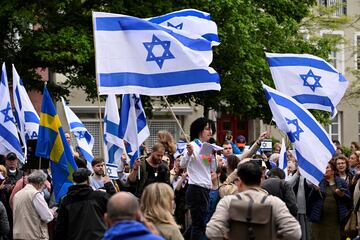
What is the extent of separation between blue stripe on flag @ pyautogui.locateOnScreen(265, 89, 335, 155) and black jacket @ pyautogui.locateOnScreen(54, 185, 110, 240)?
372 centimetres

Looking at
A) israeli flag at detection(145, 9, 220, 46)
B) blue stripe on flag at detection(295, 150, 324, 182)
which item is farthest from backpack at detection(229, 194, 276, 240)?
israeli flag at detection(145, 9, 220, 46)

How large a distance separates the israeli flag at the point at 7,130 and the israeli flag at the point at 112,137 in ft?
5.72

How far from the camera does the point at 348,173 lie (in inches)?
698

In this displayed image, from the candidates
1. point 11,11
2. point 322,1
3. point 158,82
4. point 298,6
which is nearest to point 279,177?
point 158,82

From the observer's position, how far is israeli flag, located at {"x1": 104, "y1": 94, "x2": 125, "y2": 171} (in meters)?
16.6

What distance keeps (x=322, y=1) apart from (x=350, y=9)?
2.23 metres

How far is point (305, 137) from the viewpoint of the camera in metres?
14.7

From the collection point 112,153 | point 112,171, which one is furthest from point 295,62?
point 112,171

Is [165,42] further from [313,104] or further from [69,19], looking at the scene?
[69,19]

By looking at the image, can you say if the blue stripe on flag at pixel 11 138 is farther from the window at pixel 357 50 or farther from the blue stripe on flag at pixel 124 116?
the window at pixel 357 50

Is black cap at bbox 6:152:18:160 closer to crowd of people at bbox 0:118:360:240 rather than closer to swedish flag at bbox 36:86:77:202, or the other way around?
crowd of people at bbox 0:118:360:240

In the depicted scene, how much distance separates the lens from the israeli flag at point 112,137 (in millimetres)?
16594

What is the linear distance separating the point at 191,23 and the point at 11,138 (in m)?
3.66

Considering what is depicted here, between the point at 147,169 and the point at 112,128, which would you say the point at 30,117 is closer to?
the point at 112,128
